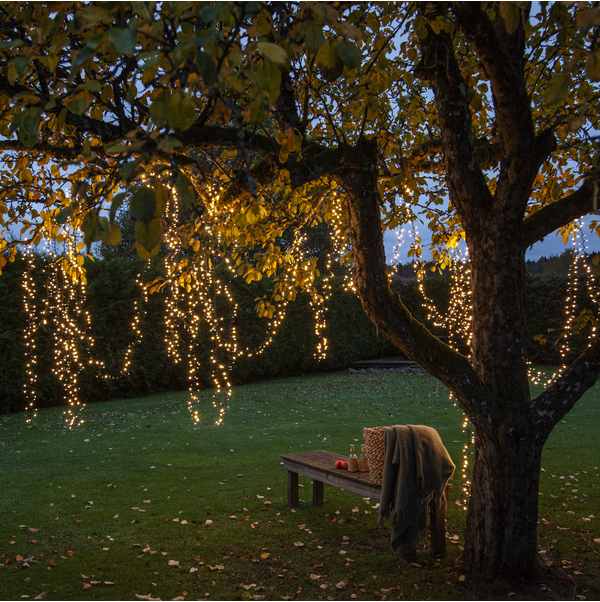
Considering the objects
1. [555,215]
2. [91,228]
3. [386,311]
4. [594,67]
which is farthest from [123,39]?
[555,215]

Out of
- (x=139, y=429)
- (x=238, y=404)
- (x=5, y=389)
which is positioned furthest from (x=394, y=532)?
(x=5, y=389)

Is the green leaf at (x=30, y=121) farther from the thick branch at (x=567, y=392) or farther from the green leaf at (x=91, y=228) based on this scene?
the thick branch at (x=567, y=392)

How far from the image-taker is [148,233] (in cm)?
119

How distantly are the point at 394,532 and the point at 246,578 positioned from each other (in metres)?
1.07

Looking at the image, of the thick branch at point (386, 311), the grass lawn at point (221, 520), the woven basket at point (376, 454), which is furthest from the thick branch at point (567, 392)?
the woven basket at point (376, 454)

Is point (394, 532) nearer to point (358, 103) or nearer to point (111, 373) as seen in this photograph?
point (358, 103)

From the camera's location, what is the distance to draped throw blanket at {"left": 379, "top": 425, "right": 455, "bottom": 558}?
11.4ft

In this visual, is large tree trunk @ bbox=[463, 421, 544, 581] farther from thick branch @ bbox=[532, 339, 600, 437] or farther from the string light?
the string light

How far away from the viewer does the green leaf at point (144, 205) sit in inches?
44.3

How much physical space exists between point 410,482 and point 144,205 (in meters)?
3.06

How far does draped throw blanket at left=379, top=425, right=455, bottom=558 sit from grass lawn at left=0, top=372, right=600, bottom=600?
0.27m

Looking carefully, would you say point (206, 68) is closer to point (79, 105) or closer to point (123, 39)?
point (123, 39)

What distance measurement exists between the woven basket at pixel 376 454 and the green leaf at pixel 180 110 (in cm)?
313

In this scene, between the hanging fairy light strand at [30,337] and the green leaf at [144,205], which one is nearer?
the green leaf at [144,205]
